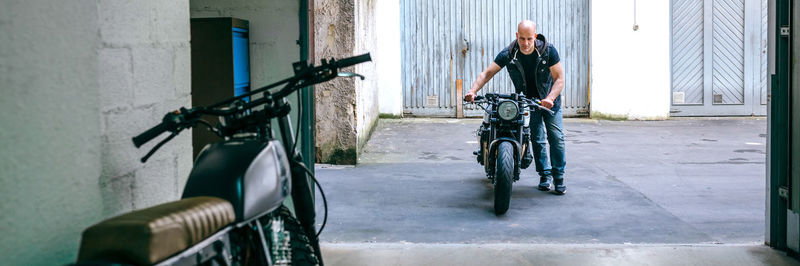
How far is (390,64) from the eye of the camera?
46.3 feet

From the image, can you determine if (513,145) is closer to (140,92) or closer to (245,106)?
(140,92)

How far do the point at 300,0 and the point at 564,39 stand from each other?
31.0 ft

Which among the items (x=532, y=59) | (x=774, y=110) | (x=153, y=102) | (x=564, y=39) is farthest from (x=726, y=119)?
(x=153, y=102)

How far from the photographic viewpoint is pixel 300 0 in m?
5.51

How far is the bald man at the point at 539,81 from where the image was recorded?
733cm

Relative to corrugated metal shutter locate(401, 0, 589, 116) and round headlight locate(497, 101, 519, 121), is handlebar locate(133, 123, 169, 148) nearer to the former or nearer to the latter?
round headlight locate(497, 101, 519, 121)

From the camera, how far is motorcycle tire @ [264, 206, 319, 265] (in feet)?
10.6

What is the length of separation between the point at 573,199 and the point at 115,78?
4.95 metres

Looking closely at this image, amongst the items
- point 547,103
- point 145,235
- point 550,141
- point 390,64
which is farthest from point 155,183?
point 390,64

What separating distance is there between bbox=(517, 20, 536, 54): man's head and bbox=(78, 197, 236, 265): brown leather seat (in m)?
5.24

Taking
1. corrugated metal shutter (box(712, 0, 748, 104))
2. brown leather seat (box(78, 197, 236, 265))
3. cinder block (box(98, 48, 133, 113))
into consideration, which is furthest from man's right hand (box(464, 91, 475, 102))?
corrugated metal shutter (box(712, 0, 748, 104))

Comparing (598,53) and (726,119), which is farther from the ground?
(598,53)

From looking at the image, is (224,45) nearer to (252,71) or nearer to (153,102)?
(252,71)

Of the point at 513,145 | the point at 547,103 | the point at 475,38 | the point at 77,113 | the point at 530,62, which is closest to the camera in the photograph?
the point at 77,113
